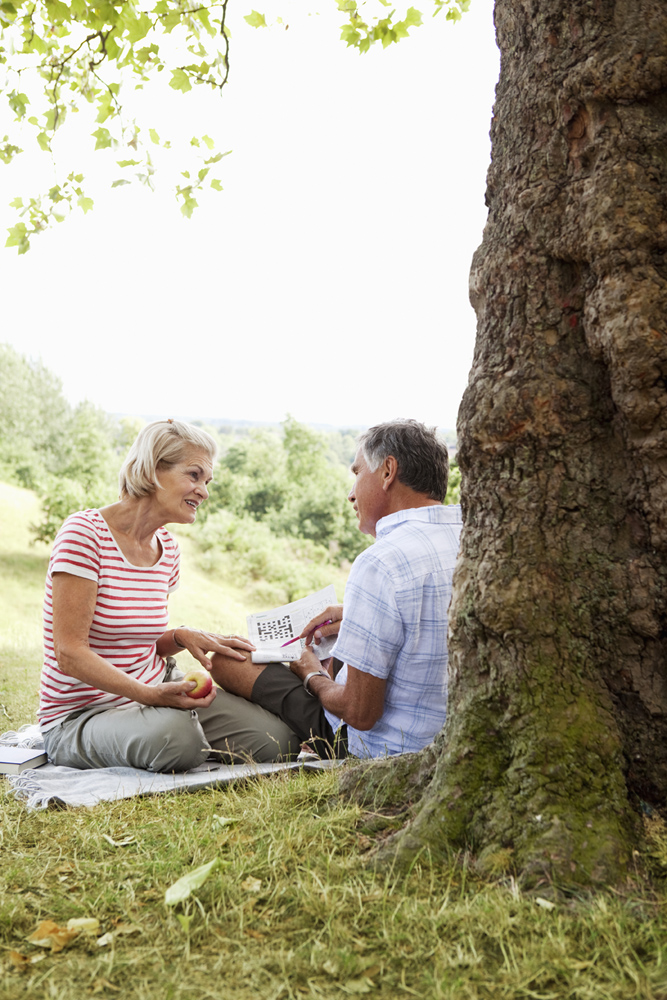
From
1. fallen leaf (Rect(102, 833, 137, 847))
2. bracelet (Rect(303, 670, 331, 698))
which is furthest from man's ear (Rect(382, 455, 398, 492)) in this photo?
fallen leaf (Rect(102, 833, 137, 847))

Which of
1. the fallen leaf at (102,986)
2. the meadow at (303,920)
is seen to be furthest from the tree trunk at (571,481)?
the fallen leaf at (102,986)

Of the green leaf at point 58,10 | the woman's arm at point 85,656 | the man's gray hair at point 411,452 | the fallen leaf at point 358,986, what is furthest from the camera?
the green leaf at point 58,10

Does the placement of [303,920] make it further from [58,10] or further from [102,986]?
[58,10]

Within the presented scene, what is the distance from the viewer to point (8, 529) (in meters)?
19.5

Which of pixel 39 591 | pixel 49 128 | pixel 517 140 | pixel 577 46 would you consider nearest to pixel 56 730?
pixel 517 140

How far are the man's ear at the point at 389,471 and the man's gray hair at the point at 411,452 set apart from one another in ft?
0.05

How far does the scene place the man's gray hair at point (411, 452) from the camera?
328 centimetres

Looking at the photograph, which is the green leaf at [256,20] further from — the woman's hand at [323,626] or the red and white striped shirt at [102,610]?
the woman's hand at [323,626]

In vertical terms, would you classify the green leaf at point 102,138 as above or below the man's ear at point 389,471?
above

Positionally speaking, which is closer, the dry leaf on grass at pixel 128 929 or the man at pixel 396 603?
the dry leaf on grass at pixel 128 929

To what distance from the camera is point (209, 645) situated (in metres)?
3.70

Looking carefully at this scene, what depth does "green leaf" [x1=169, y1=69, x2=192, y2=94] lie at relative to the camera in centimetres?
518

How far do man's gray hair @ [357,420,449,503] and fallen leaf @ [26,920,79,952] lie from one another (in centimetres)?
207

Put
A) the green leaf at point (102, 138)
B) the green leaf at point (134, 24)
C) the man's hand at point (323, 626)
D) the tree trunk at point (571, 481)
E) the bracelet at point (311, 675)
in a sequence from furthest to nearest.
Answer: the green leaf at point (102, 138)
the green leaf at point (134, 24)
the man's hand at point (323, 626)
the bracelet at point (311, 675)
the tree trunk at point (571, 481)
